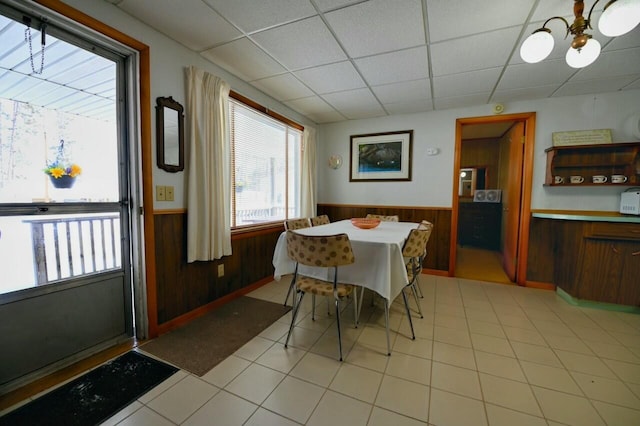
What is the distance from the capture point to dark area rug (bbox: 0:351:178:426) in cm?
130

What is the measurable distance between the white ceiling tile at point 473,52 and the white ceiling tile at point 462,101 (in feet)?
2.62

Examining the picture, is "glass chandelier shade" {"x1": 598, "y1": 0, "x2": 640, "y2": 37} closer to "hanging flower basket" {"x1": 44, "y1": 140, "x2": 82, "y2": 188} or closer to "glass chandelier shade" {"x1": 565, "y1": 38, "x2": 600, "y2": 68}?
"glass chandelier shade" {"x1": 565, "y1": 38, "x2": 600, "y2": 68}

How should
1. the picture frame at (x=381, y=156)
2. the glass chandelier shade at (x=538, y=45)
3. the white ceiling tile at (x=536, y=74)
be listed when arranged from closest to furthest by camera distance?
the glass chandelier shade at (x=538, y=45), the white ceiling tile at (x=536, y=74), the picture frame at (x=381, y=156)

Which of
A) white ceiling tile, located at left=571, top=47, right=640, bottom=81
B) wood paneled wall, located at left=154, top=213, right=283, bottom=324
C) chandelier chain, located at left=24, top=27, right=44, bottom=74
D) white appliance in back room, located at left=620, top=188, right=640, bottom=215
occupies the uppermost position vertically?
white ceiling tile, located at left=571, top=47, right=640, bottom=81

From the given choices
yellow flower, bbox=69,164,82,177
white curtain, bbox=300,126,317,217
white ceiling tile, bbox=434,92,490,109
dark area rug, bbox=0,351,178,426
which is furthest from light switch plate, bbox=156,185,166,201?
white ceiling tile, bbox=434,92,490,109

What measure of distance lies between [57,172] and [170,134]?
771mm

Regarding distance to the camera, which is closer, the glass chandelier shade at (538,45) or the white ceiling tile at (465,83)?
the glass chandelier shade at (538,45)

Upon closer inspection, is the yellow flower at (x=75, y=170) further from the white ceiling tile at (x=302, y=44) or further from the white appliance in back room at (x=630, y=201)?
the white appliance in back room at (x=630, y=201)

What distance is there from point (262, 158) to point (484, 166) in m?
5.14

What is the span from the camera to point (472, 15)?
1.75 metres

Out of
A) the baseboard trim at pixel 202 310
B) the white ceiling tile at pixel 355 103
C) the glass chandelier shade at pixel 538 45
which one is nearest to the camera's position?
the glass chandelier shade at pixel 538 45

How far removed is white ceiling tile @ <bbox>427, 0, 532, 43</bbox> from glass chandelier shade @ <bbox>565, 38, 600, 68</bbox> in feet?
1.35

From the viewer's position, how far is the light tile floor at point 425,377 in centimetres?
135

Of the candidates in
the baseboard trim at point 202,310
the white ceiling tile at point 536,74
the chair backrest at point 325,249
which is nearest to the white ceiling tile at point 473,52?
the white ceiling tile at point 536,74
